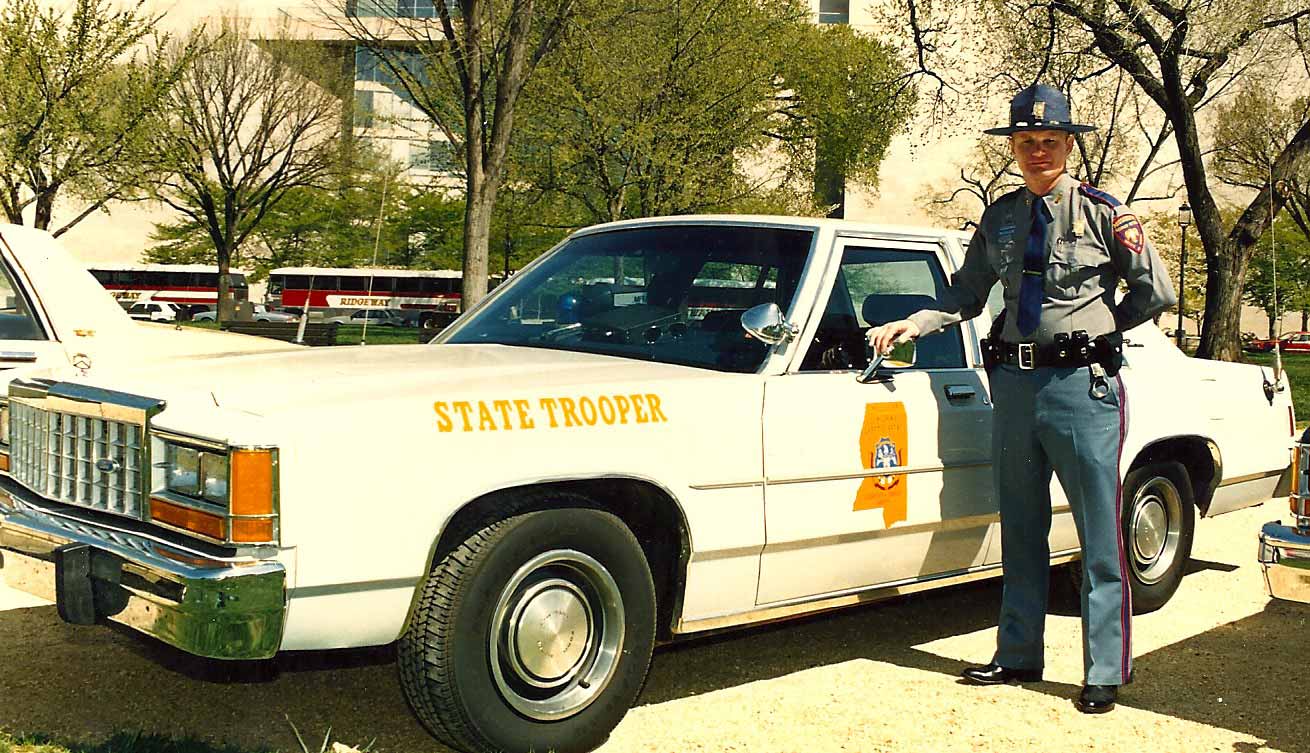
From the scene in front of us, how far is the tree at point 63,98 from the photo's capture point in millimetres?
27234

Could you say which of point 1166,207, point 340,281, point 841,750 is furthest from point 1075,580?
point 340,281

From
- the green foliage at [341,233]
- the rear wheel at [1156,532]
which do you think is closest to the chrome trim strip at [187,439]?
the rear wheel at [1156,532]

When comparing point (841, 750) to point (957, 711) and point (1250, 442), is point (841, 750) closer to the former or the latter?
point (957, 711)

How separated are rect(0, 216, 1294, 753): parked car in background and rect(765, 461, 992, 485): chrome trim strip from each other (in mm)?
11

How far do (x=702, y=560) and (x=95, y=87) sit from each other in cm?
2822

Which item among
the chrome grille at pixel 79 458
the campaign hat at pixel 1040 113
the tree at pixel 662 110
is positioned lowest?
the chrome grille at pixel 79 458

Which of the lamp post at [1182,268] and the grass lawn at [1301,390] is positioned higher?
the lamp post at [1182,268]

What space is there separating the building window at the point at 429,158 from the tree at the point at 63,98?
278 inches

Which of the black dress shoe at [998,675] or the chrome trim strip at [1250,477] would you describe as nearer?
the black dress shoe at [998,675]

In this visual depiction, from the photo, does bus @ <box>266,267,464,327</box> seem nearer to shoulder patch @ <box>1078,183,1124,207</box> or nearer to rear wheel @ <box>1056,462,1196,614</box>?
rear wheel @ <box>1056,462,1196,614</box>

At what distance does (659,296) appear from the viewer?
5.22 metres

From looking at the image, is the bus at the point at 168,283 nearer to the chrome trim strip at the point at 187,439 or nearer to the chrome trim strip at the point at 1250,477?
the chrome trim strip at the point at 1250,477

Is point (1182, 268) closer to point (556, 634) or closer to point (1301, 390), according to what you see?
point (1301, 390)

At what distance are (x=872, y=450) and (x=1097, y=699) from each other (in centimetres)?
114
